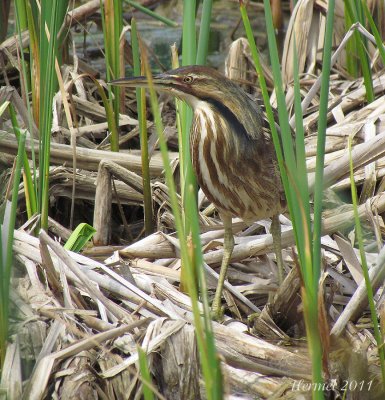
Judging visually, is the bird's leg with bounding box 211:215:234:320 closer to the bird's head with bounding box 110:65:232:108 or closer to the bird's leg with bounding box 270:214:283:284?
the bird's leg with bounding box 270:214:283:284

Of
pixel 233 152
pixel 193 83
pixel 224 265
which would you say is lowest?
pixel 224 265

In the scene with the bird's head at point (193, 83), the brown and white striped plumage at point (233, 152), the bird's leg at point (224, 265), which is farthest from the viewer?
the bird's leg at point (224, 265)

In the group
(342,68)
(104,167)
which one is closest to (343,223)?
(104,167)

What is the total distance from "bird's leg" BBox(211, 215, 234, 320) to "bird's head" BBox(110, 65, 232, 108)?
44cm

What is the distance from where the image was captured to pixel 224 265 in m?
2.66

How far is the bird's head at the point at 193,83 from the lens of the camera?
239cm

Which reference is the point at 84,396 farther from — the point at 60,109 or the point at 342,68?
the point at 342,68

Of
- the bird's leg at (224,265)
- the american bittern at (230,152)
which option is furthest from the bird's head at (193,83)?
the bird's leg at (224,265)

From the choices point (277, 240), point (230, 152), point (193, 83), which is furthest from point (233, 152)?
point (277, 240)

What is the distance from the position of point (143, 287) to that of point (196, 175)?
378 millimetres

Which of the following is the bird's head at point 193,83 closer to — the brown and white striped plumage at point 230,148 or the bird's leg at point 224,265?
the brown and white striped plumage at point 230,148

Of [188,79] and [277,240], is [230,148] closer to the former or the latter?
[188,79]

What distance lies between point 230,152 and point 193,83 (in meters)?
0.25

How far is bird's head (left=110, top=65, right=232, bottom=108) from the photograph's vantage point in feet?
7.83
